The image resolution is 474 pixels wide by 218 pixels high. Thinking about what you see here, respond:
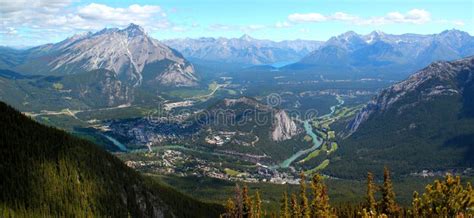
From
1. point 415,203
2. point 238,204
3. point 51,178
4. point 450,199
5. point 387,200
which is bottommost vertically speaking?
point 51,178

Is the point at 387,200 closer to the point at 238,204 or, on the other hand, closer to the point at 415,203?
the point at 415,203

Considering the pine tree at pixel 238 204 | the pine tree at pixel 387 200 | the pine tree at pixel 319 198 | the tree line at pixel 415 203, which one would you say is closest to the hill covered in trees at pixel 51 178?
the tree line at pixel 415 203

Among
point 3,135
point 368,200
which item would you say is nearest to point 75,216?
point 3,135

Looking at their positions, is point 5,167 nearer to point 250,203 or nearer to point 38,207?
point 38,207

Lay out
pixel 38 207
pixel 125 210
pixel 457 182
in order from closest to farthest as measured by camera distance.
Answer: pixel 457 182 < pixel 38 207 < pixel 125 210

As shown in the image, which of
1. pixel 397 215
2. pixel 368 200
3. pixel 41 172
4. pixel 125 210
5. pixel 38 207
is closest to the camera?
pixel 368 200

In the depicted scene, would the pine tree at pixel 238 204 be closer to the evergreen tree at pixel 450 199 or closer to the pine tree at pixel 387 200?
the pine tree at pixel 387 200

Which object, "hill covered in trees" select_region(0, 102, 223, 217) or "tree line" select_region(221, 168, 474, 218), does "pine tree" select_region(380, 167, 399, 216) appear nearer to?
"tree line" select_region(221, 168, 474, 218)

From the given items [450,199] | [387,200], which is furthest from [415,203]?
[387,200]

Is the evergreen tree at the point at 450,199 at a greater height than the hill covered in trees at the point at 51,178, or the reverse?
the evergreen tree at the point at 450,199
